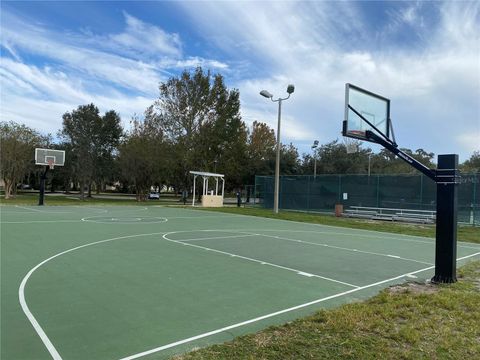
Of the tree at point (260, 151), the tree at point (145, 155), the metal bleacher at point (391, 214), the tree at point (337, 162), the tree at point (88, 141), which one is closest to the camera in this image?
the metal bleacher at point (391, 214)

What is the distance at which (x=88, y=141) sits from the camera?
43906 mm

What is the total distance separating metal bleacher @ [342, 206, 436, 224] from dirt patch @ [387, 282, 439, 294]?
51.9ft

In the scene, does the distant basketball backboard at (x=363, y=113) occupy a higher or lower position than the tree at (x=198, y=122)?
lower

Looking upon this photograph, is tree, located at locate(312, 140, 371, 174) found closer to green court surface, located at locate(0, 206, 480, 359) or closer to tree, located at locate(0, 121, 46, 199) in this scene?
tree, located at locate(0, 121, 46, 199)

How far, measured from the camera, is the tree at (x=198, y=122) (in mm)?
40219

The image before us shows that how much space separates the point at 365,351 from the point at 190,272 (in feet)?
13.3

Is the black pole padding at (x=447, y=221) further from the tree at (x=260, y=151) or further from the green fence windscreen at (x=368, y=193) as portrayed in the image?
the tree at (x=260, y=151)

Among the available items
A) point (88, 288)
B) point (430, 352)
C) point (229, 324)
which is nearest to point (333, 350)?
point (430, 352)

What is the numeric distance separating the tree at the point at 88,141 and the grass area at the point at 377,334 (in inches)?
1610

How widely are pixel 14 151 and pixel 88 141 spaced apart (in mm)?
8696

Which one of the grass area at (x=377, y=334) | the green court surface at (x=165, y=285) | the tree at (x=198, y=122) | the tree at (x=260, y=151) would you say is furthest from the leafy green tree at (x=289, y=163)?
the grass area at (x=377, y=334)

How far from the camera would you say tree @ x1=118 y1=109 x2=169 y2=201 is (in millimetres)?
39750

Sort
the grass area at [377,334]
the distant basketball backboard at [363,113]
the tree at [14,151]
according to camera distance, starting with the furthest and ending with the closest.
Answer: the tree at [14,151], the distant basketball backboard at [363,113], the grass area at [377,334]

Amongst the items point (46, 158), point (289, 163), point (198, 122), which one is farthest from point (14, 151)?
point (289, 163)
